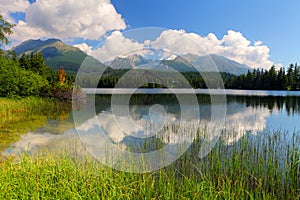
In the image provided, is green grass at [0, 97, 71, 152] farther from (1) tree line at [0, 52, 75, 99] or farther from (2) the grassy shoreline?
(2) the grassy shoreline

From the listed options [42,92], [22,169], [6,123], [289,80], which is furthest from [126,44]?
[289,80]

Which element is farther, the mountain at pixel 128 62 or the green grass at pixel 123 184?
the mountain at pixel 128 62

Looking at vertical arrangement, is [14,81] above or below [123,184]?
above

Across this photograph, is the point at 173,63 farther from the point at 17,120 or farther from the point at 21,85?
the point at 21,85

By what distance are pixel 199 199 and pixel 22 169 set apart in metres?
3.25

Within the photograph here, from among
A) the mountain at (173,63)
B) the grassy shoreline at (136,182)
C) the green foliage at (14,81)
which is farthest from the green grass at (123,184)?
the green foliage at (14,81)

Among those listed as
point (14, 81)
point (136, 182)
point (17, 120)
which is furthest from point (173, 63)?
point (14, 81)

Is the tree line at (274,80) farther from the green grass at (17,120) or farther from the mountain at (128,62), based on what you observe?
the mountain at (128,62)

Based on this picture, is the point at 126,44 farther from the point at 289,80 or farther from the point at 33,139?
the point at 289,80

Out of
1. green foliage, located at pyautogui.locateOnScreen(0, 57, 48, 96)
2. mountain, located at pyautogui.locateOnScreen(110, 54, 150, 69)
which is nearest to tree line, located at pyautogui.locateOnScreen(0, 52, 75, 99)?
green foliage, located at pyautogui.locateOnScreen(0, 57, 48, 96)

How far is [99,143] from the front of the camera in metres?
8.16

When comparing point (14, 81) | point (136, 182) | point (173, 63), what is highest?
point (14, 81)

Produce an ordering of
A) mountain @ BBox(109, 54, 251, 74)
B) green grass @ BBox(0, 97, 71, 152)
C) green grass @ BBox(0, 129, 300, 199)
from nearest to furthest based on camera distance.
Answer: green grass @ BBox(0, 129, 300, 199)
mountain @ BBox(109, 54, 251, 74)
green grass @ BBox(0, 97, 71, 152)

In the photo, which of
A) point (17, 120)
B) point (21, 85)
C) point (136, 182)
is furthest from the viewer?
point (21, 85)
